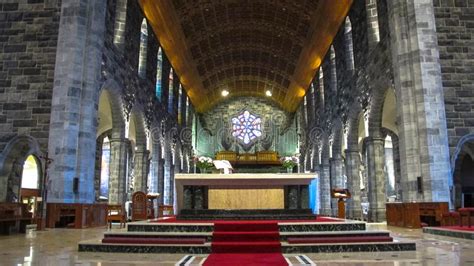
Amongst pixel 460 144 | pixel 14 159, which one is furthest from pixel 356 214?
pixel 14 159

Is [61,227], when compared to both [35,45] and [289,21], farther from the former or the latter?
[289,21]

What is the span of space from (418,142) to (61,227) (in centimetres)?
1095

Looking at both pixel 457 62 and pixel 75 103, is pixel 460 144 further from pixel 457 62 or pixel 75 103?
pixel 75 103

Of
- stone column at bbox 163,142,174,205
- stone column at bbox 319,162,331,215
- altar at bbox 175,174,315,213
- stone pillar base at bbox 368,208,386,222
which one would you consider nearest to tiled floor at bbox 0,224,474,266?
altar at bbox 175,174,315,213

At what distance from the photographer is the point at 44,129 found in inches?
517

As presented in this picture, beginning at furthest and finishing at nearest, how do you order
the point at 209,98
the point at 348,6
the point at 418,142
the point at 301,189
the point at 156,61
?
the point at 209,98, the point at 156,61, the point at 348,6, the point at 418,142, the point at 301,189

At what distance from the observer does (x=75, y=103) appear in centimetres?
1250

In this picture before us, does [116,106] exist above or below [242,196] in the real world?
above

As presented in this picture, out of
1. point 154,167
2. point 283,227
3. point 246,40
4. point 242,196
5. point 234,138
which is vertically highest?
point 246,40

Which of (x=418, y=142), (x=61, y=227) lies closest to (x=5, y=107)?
(x=61, y=227)

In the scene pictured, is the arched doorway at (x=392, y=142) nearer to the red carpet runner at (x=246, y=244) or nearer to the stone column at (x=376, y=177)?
the stone column at (x=376, y=177)

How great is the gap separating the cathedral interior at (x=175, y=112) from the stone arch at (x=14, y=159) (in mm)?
41

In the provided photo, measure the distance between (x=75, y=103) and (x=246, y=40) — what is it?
17285 mm

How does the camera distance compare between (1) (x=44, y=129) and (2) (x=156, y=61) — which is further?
(2) (x=156, y=61)
